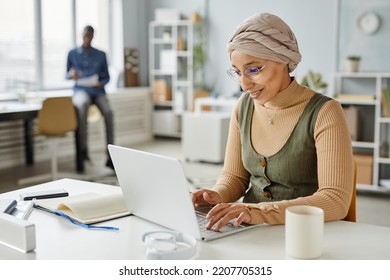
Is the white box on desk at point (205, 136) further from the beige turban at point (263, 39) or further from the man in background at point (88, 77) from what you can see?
the beige turban at point (263, 39)

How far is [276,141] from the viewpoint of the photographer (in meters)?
1.77

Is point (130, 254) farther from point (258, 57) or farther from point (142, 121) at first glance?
point (142, 121)

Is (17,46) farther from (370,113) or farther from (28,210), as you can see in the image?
(28,210)

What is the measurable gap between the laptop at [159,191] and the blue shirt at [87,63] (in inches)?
177

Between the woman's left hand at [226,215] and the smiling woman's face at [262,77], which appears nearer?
the woman's left hand at [226,215]

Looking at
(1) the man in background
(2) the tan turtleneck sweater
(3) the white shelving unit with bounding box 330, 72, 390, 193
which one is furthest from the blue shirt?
(2) the tan turtleneck sweater

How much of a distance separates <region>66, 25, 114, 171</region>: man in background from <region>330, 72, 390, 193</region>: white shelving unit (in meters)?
2.35

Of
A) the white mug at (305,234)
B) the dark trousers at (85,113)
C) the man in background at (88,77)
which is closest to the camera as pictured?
the white mug at (305,234)

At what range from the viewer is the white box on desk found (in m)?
5.97

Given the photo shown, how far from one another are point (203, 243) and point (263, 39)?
634mm

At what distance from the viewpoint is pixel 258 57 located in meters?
1.65

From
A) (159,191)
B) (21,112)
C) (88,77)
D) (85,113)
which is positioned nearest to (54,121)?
(21,112)

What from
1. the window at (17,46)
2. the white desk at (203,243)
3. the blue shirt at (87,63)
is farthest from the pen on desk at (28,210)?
the window at (17,46)

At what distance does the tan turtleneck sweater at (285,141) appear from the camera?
1.52 m
